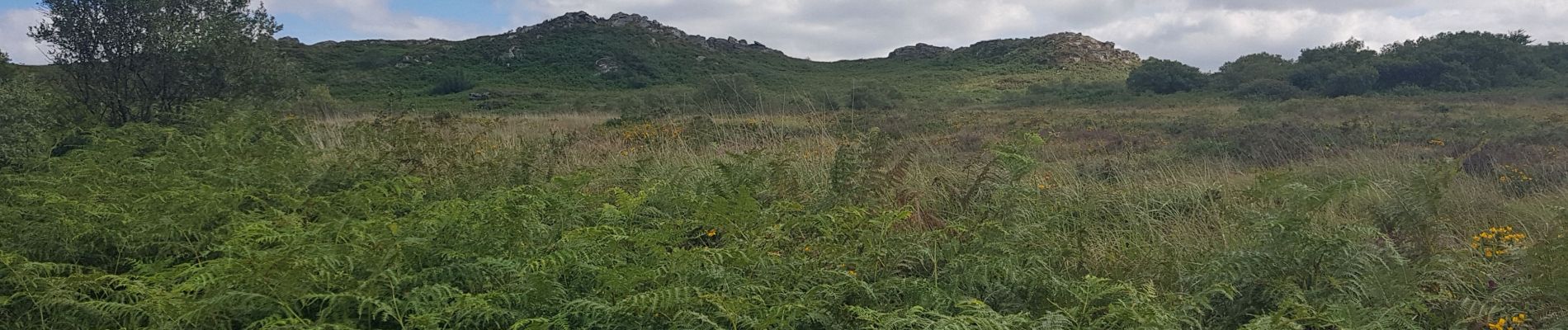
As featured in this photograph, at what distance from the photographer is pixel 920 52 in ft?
247

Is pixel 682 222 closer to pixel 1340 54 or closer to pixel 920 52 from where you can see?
pixel 1340 54

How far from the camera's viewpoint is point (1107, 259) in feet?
12.3

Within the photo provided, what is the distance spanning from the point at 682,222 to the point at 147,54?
26.7 feet

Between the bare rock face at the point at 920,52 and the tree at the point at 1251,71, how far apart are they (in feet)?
112

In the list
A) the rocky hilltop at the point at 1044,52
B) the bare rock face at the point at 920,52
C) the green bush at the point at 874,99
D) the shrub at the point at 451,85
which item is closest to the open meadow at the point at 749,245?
the green bush at the point at 874,99

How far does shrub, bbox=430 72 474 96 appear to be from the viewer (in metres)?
46.1

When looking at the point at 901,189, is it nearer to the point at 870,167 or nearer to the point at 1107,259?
the point at 870,167

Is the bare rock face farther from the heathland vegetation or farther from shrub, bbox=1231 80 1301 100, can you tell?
the heathland vegetation

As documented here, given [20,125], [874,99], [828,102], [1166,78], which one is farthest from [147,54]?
[1166,78]

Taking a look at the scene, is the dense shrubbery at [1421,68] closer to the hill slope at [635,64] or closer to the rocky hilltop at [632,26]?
the hill slope at [635,64]

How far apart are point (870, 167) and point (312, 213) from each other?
2846mm

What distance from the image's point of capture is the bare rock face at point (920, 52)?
7378 centimetres

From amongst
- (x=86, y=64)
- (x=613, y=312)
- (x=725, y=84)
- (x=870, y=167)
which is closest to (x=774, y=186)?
(x=870, y=167)

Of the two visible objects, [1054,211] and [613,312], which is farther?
[1054,211]
